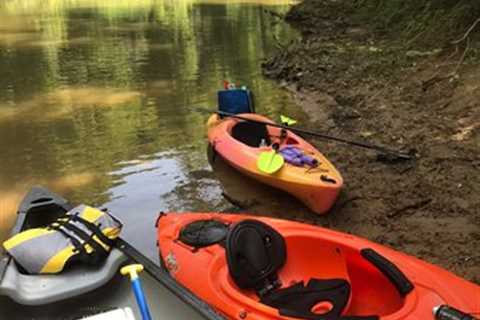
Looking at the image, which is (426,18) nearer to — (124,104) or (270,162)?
(124,104)

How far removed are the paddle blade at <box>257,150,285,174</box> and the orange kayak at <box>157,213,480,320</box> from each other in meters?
1.39

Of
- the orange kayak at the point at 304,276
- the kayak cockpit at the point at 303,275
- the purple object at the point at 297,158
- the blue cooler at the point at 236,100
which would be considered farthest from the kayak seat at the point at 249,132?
the kayak cockpit at the point at 303,275

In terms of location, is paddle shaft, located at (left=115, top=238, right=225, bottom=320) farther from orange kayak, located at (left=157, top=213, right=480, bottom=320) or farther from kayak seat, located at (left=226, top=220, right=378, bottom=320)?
kayak seat, located at (left=226, top=220, right=378, bottom=320)

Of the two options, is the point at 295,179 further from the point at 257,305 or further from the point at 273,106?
the point at 273,106

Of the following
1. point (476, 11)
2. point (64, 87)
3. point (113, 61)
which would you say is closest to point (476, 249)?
point (476, 11)

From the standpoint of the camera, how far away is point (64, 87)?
1062cm

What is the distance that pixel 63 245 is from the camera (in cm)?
368

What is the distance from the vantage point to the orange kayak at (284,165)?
206 inches

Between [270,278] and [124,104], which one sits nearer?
[270,278]

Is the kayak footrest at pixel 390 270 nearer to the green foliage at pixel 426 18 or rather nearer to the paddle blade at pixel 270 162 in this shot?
the paddle blade at pixel 270 162

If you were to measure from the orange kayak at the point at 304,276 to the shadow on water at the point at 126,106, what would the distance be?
0.96 metres

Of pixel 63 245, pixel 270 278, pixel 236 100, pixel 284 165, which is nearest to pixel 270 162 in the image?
pixel 284 165

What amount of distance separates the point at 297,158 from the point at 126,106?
15.2ft

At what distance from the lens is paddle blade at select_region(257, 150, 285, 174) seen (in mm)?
5479
